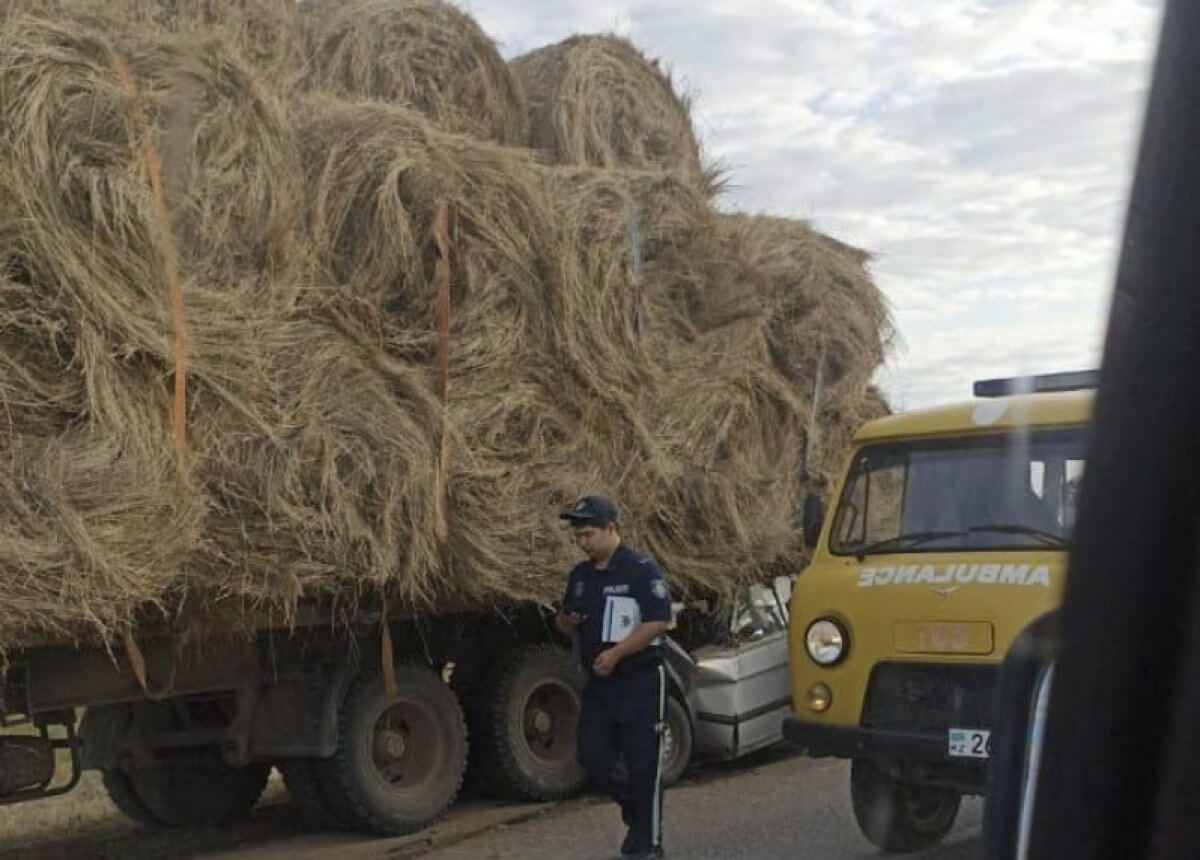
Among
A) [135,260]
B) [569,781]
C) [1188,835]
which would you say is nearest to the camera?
[1188,835]

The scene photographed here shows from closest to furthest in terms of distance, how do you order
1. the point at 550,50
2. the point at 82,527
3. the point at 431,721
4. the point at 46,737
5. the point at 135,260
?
the point at 82,527 < the point at 135,260 < the point at 46,737 < the point at 431,721 < the point at 550,50

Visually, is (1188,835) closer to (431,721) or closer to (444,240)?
(444,240)

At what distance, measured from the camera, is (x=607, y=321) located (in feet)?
27.9

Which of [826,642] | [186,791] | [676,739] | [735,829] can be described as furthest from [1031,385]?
[186,791]

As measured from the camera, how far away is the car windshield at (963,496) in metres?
6.77

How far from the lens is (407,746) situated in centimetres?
845

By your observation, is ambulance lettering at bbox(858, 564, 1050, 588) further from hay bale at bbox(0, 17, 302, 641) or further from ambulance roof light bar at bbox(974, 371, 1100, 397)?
hay bale at bbox(0, 17, 302, 641)

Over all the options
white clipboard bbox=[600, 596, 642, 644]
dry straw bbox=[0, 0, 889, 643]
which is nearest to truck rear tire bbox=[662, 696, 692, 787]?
dry straw bbox=[0, 0, 889, 643]

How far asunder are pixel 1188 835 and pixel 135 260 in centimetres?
526

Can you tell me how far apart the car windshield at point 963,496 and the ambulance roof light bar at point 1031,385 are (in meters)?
0.20

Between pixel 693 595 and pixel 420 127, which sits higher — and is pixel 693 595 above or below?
below

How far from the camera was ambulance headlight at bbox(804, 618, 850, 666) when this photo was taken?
267 inches

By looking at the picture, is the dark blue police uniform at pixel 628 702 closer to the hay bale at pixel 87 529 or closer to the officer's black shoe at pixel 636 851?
the officer's black shoe at pixel 636 851

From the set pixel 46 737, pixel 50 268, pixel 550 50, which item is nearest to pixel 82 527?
pixel 50 268
